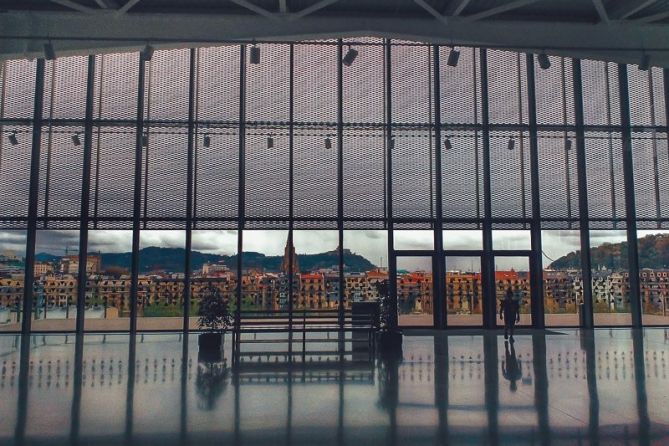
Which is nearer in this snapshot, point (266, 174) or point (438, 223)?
point (266, 174)

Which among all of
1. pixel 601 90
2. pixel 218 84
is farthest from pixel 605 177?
pixel 218 84

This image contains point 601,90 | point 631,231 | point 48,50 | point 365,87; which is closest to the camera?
point 48,50

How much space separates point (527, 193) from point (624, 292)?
9.87ft

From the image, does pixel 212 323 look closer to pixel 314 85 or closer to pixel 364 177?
pixel 364 177

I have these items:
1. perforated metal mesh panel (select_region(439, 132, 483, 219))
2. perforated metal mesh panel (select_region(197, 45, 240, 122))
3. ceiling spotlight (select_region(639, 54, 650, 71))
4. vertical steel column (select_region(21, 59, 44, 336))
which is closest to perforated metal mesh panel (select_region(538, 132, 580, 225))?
perforated metal mesh panel (select_region(439, 132, 483, 219))

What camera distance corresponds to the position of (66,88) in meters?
11.4

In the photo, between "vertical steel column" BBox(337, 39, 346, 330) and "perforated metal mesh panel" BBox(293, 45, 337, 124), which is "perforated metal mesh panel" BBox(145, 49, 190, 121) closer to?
"perforated metal mesh panel" BBox(293, 45, 337, 124)

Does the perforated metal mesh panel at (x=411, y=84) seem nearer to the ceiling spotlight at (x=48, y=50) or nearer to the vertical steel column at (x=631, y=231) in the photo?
the vertical steel column at (x=631, y=231)

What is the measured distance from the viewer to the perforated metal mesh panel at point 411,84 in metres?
12.0

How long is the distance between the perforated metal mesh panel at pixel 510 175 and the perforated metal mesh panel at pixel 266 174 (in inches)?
175

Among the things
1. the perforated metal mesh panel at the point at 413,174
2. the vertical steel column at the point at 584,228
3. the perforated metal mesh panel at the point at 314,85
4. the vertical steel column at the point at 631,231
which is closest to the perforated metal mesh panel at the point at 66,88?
the perforated metal mesh panel at the point at 314,85

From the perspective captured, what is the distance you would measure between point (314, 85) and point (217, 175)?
2.80m

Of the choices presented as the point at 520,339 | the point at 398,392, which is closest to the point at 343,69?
the point at 520,339

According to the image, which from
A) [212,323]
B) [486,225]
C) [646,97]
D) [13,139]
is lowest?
[212,323]
